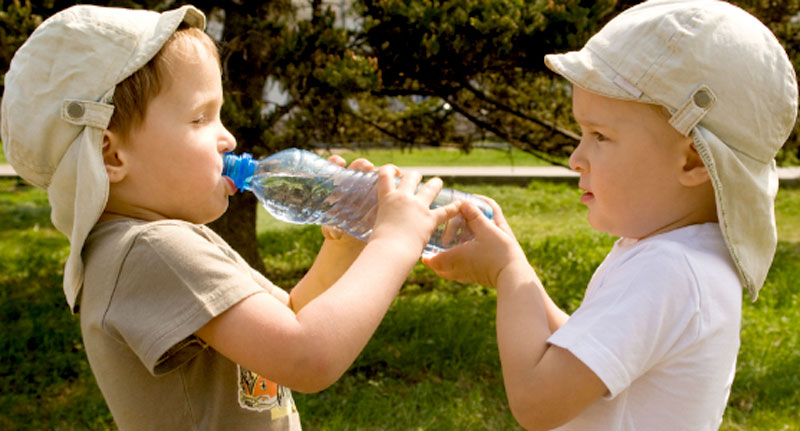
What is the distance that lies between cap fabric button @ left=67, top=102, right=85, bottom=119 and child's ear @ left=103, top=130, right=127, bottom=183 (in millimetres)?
75

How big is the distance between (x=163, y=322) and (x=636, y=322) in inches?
35.8

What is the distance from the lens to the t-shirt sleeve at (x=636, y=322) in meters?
1.47

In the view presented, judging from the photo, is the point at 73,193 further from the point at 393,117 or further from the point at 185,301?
the point at 393,117

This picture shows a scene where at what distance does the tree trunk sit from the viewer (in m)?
5.00

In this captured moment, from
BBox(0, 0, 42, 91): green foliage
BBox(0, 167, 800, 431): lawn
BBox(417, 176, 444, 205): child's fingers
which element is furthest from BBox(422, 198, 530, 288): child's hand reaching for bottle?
BBox(0, 0, 42, 91): green foliage

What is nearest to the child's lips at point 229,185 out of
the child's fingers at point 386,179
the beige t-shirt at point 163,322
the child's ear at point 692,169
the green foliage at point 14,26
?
the beige t-shirt at point 163,322

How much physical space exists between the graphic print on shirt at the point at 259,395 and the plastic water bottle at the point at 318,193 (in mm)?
636

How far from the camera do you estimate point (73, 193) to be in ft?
5.39

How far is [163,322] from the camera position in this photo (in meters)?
1.47

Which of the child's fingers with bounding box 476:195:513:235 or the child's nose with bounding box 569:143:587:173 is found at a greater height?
the child's nose with bounding box 569:143:587:173

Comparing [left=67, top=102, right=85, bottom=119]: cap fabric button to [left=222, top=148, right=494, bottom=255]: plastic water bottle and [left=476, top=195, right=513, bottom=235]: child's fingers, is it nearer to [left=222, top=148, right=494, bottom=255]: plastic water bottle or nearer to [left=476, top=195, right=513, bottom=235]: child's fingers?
[left=222, top=148, right=494, bottom=255]: plastic water bottle

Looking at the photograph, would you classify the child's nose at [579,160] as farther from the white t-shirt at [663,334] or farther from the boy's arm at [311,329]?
the boy's arm at [311,329]

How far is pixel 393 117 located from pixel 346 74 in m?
1.70

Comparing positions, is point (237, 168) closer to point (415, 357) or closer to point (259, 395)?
point (259, 395)
